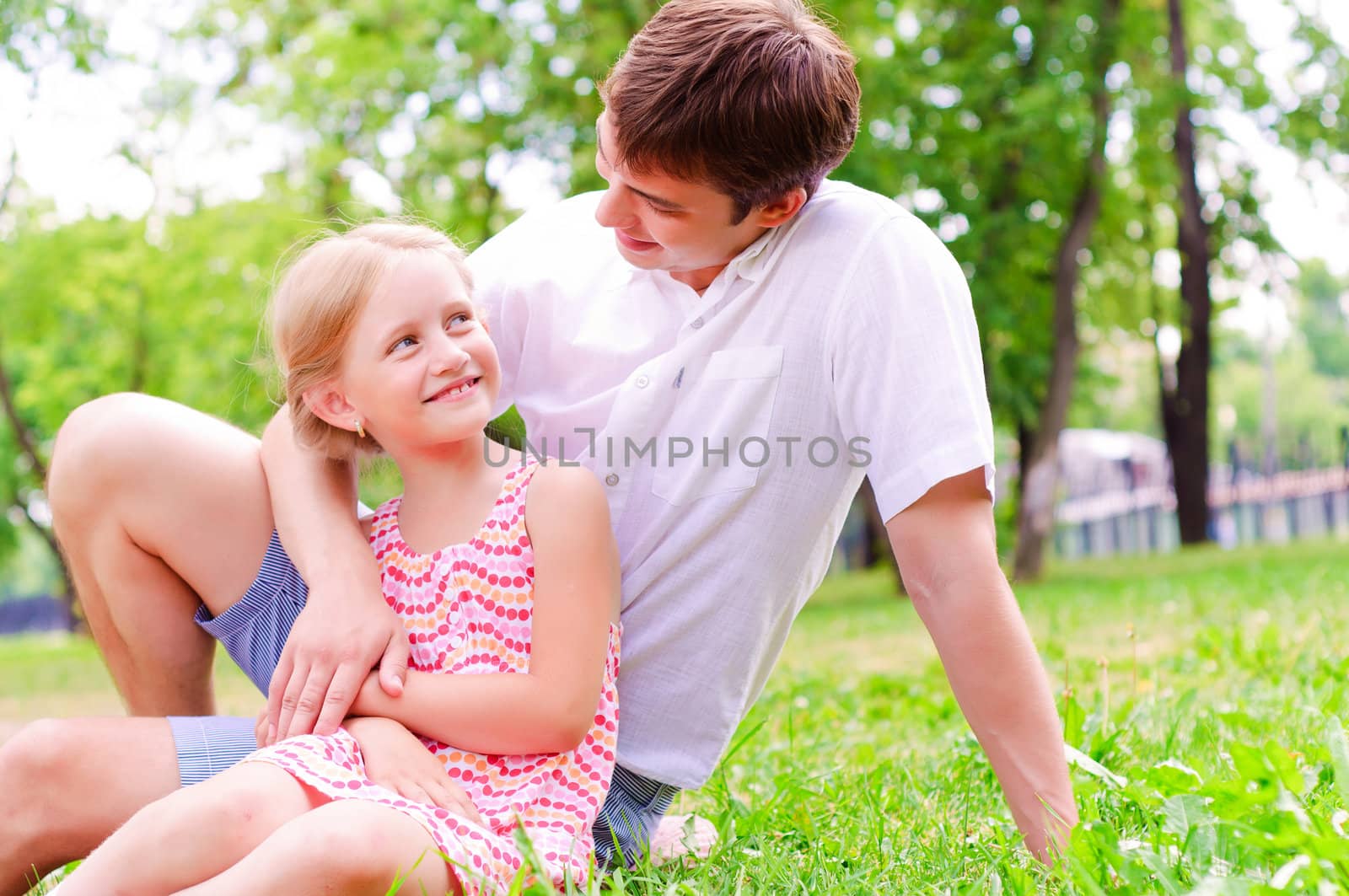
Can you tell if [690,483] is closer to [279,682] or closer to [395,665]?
[395,665]

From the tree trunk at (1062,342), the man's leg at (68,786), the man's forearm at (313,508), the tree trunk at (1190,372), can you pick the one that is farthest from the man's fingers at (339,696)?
A: the tree trunk at (1190,372)

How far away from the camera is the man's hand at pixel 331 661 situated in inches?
70.3

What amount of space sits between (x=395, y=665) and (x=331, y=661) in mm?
92

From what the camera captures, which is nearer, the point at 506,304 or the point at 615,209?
the point at 615,209

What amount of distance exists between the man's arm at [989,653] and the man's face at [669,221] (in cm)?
56

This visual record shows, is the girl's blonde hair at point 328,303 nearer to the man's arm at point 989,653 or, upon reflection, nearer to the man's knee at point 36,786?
the man's knee at point 36,786

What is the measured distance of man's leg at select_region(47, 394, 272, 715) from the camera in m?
1.99

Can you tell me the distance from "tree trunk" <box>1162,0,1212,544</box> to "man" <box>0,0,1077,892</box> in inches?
501

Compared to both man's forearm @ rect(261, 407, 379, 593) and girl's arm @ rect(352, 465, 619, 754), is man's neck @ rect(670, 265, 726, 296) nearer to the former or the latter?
girl's arm @ rect(352, 465, 619, 754)

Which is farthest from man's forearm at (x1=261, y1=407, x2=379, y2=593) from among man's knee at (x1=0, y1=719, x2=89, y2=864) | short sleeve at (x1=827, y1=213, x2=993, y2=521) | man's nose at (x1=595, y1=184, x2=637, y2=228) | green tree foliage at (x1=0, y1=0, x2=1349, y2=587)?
green tree foliage at (x1=0, y1=0, x2=1349, y2=587)

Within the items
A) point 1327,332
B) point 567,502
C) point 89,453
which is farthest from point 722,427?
point 1327,332

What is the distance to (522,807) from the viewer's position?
5.73 feet

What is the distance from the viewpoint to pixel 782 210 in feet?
6.56

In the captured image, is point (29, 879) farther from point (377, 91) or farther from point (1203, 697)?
point (377, 91)
